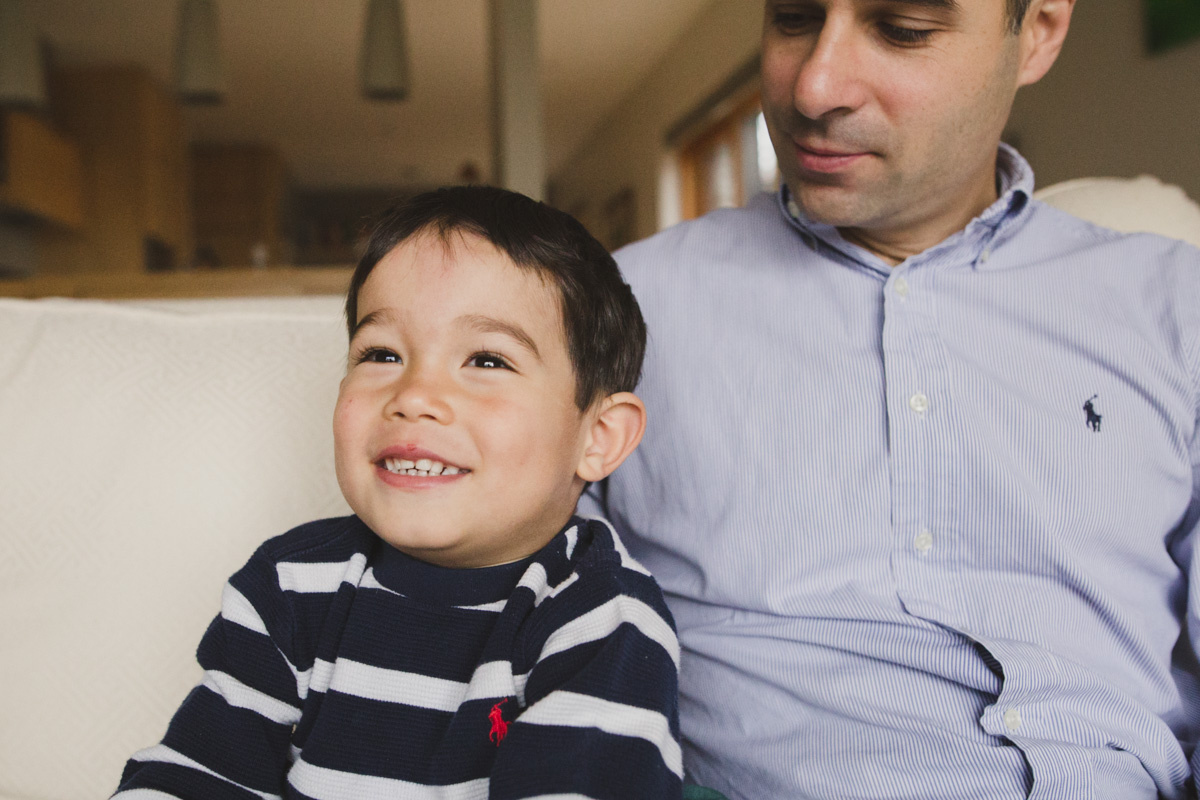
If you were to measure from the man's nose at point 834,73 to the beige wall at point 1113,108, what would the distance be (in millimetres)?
1420

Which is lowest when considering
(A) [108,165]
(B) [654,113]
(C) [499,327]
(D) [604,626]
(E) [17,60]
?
(D) [604,626]

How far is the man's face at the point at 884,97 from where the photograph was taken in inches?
34.7

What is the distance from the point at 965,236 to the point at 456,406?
573mm

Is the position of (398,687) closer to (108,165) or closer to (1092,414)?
(1092,414)

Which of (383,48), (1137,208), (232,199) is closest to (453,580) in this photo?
(1137,208)

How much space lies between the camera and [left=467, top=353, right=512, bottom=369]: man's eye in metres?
0.75

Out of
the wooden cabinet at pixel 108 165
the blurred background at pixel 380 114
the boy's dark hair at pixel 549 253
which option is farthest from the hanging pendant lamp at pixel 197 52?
the boy's dark hair at pixel 549 253

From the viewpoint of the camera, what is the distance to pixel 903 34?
890 millimetres

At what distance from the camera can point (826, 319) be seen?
37.3 inches

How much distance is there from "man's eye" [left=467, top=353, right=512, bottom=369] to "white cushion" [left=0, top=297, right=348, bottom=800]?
39 cm

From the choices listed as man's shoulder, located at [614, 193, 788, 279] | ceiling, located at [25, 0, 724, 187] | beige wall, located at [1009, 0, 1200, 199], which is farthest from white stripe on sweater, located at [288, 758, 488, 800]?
ceiling, located at [25, 0, 724, 187]

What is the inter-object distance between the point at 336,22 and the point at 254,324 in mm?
4615

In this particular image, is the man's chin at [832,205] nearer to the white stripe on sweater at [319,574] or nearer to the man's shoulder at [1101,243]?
the man's shoulder at [1101,243]

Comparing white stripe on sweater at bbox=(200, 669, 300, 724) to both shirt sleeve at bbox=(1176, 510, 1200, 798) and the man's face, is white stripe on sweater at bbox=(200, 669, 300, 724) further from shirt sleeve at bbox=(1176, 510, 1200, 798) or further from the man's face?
shirt sleeve at bbox=(1176, 510, 1200, 798)
